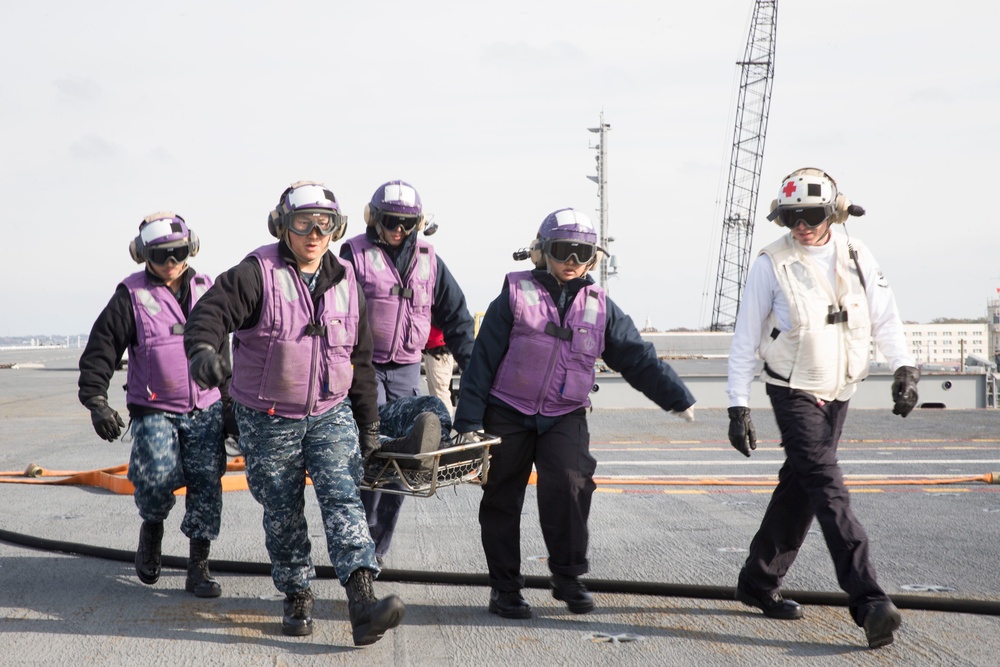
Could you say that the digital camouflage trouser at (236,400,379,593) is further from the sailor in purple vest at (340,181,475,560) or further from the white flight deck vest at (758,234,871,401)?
the white flight deck vest at (758,234,871,401)

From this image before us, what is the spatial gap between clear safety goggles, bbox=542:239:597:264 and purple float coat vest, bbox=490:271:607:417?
18 centimetres

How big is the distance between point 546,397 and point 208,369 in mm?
1756

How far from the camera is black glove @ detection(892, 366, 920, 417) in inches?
195

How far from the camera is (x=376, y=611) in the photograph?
14.5 feet

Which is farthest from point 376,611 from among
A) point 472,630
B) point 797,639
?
point 797,639

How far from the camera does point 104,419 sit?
18.3 ft

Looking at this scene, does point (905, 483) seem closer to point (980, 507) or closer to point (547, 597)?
Result: point (980, 507)

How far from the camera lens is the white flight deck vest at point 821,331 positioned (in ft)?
→ 16.3

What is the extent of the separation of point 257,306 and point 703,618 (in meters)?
2.59

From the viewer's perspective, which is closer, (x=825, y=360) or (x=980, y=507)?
(x=825, y=360)

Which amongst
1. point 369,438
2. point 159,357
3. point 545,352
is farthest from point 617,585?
point 159,357

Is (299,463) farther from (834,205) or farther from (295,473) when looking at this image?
(834,205)

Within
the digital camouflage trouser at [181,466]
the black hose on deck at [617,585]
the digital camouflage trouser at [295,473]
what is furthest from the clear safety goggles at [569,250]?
the digital camouflage trouser at [181,466]

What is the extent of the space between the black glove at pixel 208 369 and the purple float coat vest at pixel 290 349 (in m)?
0.46
